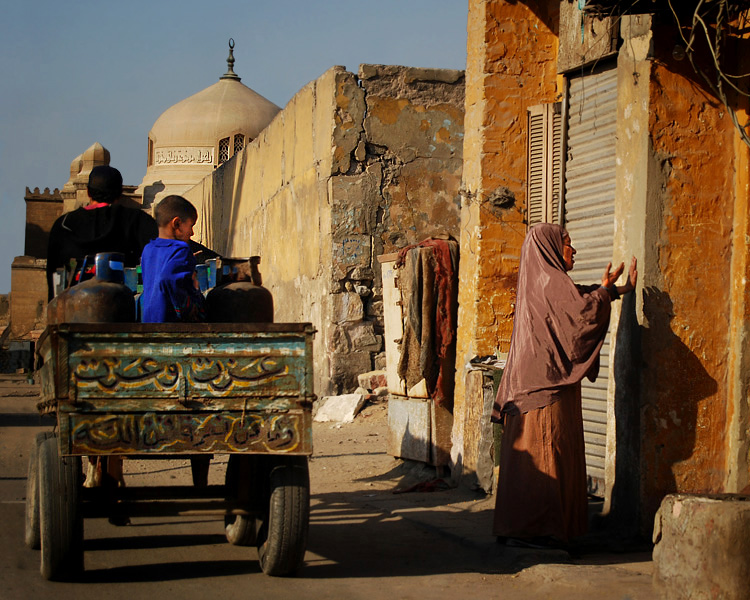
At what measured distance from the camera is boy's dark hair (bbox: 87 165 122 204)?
19.7 ft

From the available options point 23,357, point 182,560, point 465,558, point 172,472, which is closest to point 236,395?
point 182,560

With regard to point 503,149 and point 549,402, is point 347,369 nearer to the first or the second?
point 503,149

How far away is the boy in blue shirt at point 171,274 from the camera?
488 cm

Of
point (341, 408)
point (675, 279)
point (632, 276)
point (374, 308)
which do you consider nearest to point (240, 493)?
point (632, 276)

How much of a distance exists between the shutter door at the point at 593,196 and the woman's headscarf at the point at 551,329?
3.46 ft

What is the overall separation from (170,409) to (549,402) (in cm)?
199

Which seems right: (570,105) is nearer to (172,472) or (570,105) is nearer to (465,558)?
(465,558)

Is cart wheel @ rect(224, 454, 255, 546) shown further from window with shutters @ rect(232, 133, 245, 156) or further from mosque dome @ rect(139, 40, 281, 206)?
window with shutters @ rect(232, 133, 245, 156)

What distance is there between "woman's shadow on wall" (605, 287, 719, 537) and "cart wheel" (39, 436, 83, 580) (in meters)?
2.92

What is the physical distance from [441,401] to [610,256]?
198 centimetres

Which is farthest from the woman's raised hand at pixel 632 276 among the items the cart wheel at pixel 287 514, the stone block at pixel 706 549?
the cart wheel at pixel 287 514

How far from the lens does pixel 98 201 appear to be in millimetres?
6102

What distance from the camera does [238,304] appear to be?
5.05 m

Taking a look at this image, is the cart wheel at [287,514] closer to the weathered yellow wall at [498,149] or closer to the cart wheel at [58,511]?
the cart wheel at [58,511]
